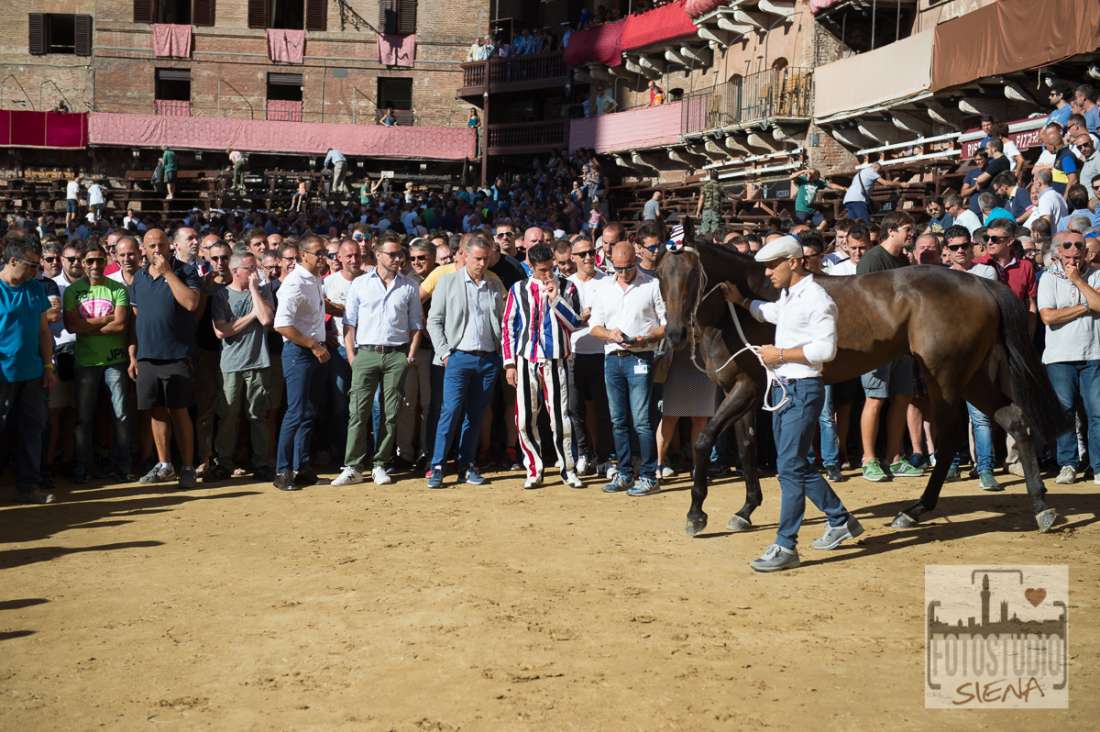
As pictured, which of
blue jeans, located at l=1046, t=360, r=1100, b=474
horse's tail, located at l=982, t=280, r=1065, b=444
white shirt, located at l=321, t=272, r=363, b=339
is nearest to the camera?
horse's tail, located at l=982, t=280, r=1065, b=444

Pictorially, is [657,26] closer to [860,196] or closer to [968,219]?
[860,196]

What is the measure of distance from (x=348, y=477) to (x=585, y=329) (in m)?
2.70

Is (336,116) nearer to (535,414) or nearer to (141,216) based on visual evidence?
(141,216)

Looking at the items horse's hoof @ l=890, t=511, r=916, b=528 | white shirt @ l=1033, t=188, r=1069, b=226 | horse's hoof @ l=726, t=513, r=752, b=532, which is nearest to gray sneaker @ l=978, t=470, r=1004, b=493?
horse's hoof @ l=890, t=511, r=916, b=528

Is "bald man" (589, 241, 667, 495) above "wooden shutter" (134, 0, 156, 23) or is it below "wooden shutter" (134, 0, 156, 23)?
below

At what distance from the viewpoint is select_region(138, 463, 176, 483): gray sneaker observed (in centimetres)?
1205

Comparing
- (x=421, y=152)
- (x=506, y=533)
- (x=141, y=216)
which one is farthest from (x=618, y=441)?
(x=421, y=152)

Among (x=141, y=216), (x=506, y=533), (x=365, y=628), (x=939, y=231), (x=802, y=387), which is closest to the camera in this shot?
(x=365, y=628)

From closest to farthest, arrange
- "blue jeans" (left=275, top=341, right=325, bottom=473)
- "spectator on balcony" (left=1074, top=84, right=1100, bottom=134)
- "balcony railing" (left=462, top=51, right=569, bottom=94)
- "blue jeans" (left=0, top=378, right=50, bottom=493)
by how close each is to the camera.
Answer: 1. "blue jeans" (left=0, top=378, right=50, bottom=493)
2. "blue jeans" (left=275, top=341, right=325, bottom=473)
3. "spectator on balcony" (left=1074, top=84, right=1100, bottom=134)
4. "balcony railing" (left=462, top=51, right=569, bottom=94)

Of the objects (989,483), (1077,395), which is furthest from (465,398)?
(1077,395)

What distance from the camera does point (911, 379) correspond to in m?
12.2

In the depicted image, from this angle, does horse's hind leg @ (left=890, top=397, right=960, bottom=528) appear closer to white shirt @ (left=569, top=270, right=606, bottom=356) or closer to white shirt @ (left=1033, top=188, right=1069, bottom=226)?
white shirt @ (left=569, top=270, right=606, bottom=356)

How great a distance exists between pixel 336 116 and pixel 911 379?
5014 centimetres

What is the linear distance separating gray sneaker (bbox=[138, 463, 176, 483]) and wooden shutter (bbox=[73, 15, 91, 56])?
2038 inches
